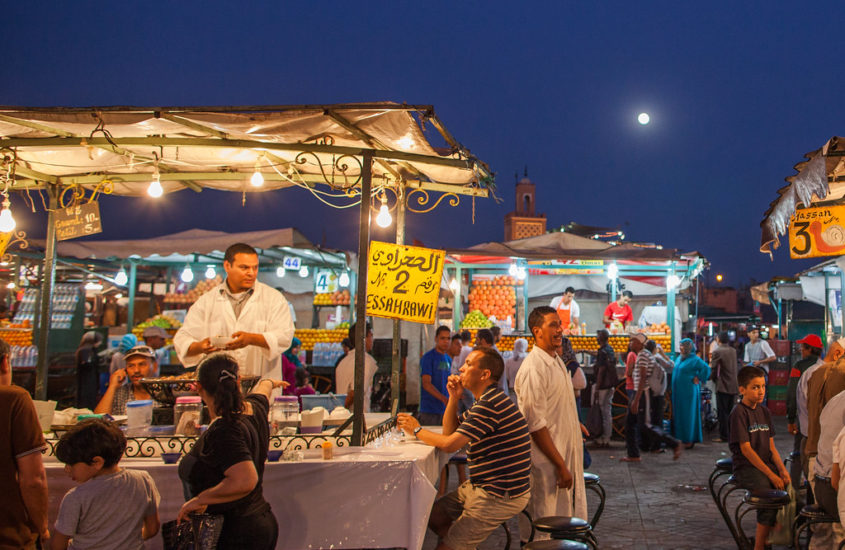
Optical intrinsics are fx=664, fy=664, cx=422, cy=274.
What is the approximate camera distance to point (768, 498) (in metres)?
4.93

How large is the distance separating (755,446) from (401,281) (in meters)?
3.21

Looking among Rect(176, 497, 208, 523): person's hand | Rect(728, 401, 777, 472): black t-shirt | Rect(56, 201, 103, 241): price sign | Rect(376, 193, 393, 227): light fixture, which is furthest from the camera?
Rect(376, 193, 393, 227): light fixture

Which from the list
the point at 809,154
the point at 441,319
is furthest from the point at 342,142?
the point at 441,319

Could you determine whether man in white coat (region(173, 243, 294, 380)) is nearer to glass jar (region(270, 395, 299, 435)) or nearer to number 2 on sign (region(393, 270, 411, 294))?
glass jar (region(270, 395, 299, 435))

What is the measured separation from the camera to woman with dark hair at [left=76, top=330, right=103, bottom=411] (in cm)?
1081

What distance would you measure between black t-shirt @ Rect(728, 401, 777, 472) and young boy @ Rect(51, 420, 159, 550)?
4454mm

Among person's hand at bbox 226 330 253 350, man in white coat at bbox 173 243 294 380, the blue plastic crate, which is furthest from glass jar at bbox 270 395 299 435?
the blue plastic crate

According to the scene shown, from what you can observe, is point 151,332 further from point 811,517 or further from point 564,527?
point 811,517

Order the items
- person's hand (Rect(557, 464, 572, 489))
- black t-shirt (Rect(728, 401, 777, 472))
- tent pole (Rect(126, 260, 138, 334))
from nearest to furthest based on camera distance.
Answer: person's hand (Rect(557, 464, 572, 489)), black t-shirt (Rect(728, 401, 777, 472)), tent pole (Rect(126, 260, 138, 334))

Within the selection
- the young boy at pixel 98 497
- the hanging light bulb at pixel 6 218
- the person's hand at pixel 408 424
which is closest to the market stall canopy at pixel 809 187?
the person's hand at pixel 408 424

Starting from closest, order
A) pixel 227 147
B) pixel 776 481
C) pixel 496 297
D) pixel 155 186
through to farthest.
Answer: pixel 776 481
pixel 227 147
pixel 155 186
pixel 496 297

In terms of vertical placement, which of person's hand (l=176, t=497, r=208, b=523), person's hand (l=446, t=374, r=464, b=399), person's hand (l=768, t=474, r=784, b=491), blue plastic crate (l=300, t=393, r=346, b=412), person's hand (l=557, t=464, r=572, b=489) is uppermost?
person's hand (l=446, t=374, r=464, b=399)

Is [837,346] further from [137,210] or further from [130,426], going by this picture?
[137,210]

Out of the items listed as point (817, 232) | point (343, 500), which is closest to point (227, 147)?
point (343, 500)
